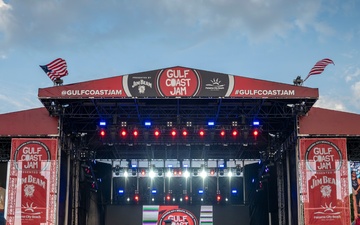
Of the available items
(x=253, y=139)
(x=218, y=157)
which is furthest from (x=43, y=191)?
(x=218, y=157)

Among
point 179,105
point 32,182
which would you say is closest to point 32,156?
point 32,182

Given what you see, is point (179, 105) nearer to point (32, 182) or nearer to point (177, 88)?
point (177, 88)

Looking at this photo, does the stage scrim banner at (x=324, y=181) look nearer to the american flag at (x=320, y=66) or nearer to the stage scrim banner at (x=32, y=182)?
the american flag at (x=320, y=66)

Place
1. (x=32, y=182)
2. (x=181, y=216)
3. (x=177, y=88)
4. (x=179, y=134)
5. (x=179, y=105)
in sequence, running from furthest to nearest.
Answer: (x=181, y=216) < (x=179, y=134) < (x=179, y=105) < (x=32, y=182) < (x=177, y=88)

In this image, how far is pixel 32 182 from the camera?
23609 mm

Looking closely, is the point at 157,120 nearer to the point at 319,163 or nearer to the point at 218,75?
the point at 218,75

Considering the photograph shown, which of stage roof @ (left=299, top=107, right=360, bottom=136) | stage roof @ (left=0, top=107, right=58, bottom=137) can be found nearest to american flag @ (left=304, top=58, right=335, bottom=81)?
stage roof @ (left=299, top=107, right=360, bottom=136)

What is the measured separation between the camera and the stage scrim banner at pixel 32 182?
23.2m

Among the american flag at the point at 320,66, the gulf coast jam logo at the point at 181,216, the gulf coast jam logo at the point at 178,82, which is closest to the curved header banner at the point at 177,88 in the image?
the gulf coast jam logo at the point at 178,82

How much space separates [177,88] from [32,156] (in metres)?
6.85

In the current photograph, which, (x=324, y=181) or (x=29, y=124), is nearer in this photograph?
(x=324, y=181)

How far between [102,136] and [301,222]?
33.5ft

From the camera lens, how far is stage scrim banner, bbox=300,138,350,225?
2317cm

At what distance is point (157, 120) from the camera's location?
86.5ft
